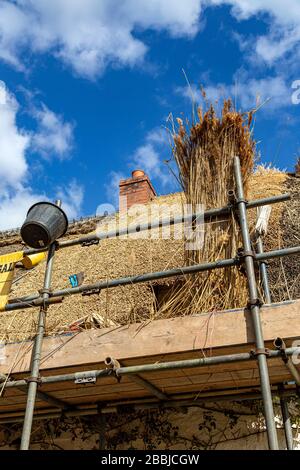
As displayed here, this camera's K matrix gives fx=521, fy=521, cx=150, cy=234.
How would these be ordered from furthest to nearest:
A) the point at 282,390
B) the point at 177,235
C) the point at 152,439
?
1. the point at 177,235
2. the point at 152,439
3. the point at 282,390

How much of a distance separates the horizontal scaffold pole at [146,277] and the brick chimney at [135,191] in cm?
549

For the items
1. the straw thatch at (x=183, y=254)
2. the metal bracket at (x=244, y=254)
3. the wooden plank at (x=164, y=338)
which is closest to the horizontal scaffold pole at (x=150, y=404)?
the straw thatch at (x=183, y=254)

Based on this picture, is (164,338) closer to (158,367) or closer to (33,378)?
(158,367)

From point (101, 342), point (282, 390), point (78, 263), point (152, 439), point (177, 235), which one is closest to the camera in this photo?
point (101, 342)

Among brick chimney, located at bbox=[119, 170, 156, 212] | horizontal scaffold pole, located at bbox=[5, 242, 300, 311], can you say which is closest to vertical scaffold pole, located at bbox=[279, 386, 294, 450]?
horizontal scaffold pole, located at bbox=[5, 242, 300, 311]

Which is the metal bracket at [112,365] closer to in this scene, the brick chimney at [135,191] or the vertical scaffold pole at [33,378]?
the vertical scaffold pole at [33,378]

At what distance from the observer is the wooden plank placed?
2.88m

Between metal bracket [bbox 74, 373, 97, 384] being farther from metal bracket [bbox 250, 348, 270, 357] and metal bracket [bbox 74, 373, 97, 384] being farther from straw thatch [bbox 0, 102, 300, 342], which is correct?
metal bracket [bbox 250, 348, 270, 357]

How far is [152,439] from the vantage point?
155 inches

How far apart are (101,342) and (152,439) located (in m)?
1.19

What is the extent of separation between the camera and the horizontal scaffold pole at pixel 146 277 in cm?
307

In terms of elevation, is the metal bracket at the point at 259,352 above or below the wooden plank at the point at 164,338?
below
